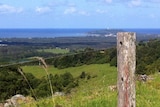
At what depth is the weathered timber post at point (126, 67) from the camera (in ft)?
18.6

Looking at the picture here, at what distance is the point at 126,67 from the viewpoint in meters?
5.70

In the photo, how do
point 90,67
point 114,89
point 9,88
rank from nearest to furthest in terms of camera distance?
point 114,89, point 9,88, point 90,67

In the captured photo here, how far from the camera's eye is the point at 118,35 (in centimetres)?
570

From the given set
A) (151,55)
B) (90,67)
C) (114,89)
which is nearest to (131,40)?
(114,89)

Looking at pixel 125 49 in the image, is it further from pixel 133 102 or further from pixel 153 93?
pixel 153 93

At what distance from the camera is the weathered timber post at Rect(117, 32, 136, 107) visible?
18.6 feet

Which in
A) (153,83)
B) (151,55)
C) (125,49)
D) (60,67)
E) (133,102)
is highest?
(125,49)

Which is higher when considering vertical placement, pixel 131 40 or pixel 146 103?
pixel 131 40

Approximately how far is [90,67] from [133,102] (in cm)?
7291

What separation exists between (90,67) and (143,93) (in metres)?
68.5

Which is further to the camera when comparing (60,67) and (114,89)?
(60,67)

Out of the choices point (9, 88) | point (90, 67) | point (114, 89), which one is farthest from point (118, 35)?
point (90, 67)

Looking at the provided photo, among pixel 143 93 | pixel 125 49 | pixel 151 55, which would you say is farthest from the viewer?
pixel 151 55

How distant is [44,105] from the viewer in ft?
27.1
